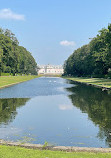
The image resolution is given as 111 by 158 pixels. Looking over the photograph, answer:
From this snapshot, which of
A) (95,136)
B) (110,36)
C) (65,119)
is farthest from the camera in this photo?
(110,36)

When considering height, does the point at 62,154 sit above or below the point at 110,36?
below

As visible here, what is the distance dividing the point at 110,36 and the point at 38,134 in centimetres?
5355

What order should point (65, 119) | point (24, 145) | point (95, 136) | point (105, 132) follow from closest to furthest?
1. point (24, 145)
2. point (95, 136)
3. point (105, 132)
4. point (65, 119)

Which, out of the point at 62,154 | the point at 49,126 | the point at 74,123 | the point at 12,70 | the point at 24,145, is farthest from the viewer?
the point at 12,70

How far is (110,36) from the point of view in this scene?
5919 cm

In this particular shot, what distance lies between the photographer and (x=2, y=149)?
6.89 meters

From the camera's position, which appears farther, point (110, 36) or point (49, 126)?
point (110, 36)

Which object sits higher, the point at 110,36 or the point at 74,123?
the point at 110,36

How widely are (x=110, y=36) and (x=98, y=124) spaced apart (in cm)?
5078

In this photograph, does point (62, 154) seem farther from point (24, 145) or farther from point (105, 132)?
point (105, 132)

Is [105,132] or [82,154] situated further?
[105,132]

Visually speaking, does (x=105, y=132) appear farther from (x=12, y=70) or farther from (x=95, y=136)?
(x=12, y=70)

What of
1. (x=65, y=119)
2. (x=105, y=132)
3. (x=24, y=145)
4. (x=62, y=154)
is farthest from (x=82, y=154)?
(x=65, y=119)

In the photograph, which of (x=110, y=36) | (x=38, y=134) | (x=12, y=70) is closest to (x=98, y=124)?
(x=38, y=134)
